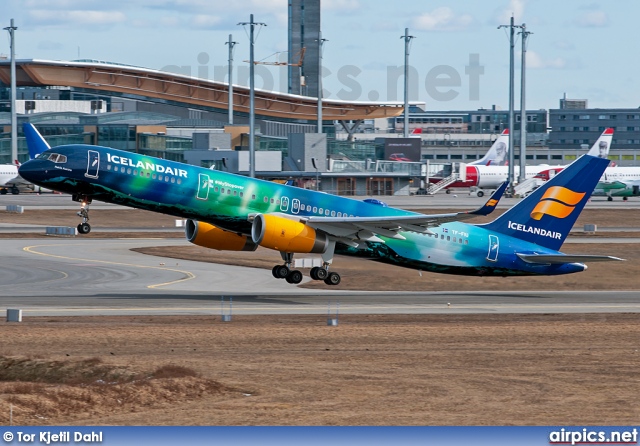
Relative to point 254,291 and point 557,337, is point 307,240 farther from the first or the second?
point 557,337

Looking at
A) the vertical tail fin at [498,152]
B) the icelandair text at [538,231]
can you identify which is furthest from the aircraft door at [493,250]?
the vertical tail fin at [498,152]

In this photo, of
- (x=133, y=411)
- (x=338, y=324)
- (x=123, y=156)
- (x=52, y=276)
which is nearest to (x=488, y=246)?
(x=338, y=324)

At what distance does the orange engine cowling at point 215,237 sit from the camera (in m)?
49.7

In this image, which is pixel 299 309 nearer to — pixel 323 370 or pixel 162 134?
pixel 323 370

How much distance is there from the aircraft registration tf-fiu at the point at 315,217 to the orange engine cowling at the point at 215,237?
5 cm

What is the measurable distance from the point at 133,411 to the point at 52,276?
123 feet

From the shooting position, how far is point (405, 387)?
1103 inches

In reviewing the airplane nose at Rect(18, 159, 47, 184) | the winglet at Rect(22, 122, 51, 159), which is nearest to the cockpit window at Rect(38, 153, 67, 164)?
the airplane nose at Rect(18, 159, 47, 184)

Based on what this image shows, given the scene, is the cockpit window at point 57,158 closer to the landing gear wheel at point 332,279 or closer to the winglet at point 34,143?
the winglet at point 34,143

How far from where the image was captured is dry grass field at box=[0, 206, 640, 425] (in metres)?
24.1

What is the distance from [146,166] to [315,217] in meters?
8.63

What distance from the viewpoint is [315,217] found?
49.4 m

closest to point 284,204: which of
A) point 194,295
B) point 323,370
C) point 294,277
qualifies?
point 294,277

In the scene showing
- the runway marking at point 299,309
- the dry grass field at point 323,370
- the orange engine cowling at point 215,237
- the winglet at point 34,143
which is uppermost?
the winglet at point 34,143
